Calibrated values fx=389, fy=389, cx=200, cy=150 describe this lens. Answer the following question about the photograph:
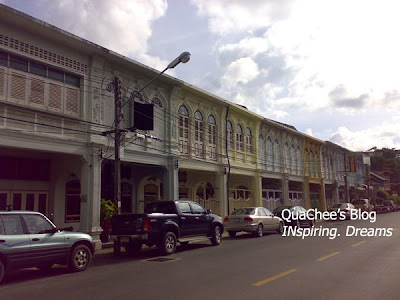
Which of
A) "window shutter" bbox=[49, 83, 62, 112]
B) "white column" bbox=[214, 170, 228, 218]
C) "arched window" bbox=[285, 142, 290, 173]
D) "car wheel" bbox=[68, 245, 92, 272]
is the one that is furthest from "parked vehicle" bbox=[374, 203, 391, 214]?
"car wheel" bbox=[68, 245, 92, 272]

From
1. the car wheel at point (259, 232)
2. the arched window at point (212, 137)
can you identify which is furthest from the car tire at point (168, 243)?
the arched window at point (212, 137)

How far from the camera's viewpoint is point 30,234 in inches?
360

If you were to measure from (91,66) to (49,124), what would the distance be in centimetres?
354

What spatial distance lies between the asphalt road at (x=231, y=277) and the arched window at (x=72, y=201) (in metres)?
6.93

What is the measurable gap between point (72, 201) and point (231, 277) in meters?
13.2

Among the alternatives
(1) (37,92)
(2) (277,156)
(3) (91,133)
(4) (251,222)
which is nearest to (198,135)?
(4) (251,222)

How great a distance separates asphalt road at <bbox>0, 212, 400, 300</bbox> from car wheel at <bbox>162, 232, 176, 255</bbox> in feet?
0.92

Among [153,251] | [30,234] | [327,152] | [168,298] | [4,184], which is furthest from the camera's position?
[327,152]

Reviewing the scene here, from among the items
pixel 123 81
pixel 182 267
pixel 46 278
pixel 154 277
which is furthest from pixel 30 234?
pixel 123 81

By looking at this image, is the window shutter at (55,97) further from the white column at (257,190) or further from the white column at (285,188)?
the white column at (285,188)

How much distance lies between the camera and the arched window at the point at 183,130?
23094 millimetres

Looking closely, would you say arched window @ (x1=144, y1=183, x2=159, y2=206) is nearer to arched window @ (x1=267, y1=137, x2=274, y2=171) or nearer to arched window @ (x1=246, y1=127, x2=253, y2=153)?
arched window @ (x1=246, y1=127, x2=253, y2=153)

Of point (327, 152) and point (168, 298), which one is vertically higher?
point (327, 152)

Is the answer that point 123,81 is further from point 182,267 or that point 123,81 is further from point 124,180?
point 182,267
